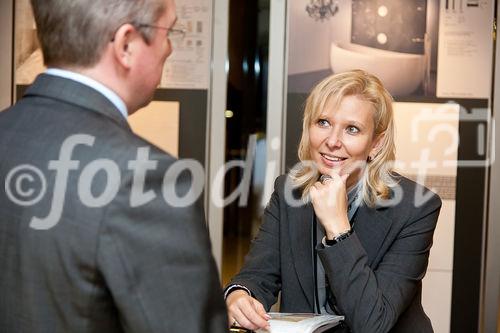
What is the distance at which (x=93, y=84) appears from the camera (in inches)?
42.2

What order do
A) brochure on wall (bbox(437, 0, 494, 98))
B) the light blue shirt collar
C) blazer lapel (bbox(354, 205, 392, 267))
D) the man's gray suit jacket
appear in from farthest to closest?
brochure on wall (bbox(437, 0, 494, 98)), blazer lapel (bbox(354, 205, 392, 267)), the light blue shirt collar, the man's gray suit jacket

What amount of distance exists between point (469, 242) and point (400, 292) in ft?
5.85

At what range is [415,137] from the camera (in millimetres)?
3330

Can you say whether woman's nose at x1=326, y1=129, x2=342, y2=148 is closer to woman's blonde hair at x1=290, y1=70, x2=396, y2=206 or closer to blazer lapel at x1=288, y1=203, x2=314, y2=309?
woman's blonde hair at x1=290, y1=70, x2=396, y2=206

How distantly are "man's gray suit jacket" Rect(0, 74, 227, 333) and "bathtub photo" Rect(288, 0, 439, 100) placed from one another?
7.93ft

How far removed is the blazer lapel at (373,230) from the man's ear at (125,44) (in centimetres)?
98

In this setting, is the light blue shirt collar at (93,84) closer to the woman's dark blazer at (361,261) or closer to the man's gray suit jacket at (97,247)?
the man's gray suit jacket at (97,247)

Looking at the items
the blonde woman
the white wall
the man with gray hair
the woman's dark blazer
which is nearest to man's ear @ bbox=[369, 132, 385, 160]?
the blonde woman

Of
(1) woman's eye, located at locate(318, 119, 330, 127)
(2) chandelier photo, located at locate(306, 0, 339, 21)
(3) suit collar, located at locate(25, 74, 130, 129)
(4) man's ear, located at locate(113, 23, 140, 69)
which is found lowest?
(1) woman's eye, located at locate(318, 119, 330, 127)

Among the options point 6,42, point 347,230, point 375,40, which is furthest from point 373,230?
point 6,42

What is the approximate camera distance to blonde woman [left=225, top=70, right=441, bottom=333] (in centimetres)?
167

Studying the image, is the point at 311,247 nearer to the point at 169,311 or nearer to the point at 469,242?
the point at 169,311

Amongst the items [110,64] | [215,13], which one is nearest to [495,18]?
[215,13]

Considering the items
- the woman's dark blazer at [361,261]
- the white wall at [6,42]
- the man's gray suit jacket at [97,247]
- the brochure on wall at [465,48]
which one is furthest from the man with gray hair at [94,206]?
the white wall at [6,42]
